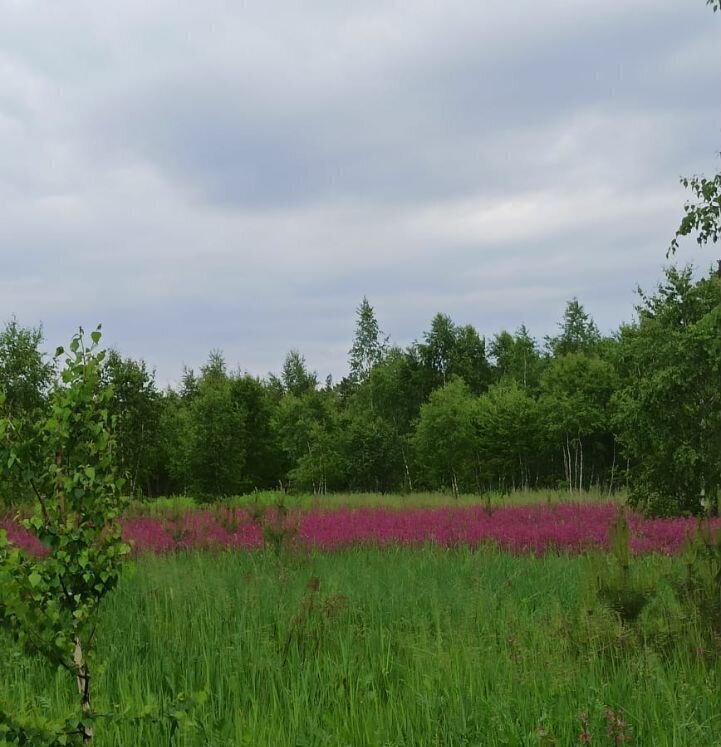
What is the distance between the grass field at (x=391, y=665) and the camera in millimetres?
3863

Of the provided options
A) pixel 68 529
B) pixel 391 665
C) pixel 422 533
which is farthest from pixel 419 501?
pixel 68 529

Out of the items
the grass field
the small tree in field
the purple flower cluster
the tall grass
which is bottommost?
the tall grass

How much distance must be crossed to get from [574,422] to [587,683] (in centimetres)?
3231

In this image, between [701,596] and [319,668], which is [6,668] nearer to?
[319,668]

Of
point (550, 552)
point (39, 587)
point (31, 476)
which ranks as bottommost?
point (550, 552)

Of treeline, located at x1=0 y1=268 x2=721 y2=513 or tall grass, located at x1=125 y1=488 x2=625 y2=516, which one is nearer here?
treeline, located at x1=0 y1=268 x2=721 y2=513

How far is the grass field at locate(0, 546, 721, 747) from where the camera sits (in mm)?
3863

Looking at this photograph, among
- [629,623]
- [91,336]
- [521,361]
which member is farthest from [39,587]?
[521,361]

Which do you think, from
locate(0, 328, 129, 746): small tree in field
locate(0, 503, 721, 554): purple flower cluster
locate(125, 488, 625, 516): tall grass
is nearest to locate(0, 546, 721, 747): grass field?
locate(0, 328, 129, 746): small tree in field

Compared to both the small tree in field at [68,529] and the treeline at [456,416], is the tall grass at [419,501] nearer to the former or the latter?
the treeline at [456,416]

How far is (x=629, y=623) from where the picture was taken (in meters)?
5.03

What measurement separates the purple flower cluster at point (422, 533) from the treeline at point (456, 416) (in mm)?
2105

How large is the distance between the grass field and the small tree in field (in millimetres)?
196

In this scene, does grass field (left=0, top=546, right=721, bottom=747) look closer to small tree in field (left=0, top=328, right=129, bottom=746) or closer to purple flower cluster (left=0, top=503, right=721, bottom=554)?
small tree in field (left=0, top=328, right=129, bottom=746)
